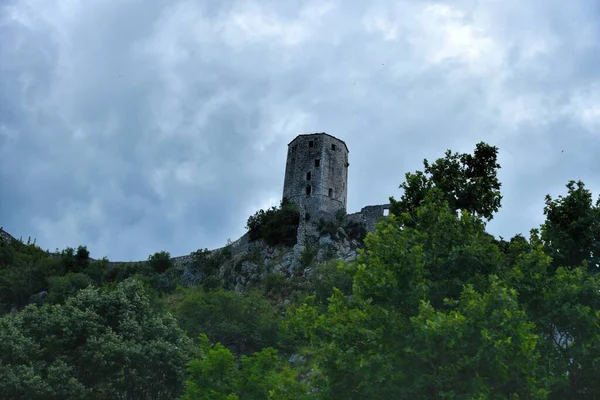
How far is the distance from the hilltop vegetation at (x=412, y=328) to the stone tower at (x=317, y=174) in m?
33.3

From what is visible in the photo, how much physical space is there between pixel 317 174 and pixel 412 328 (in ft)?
157

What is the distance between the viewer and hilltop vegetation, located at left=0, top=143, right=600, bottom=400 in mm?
13078

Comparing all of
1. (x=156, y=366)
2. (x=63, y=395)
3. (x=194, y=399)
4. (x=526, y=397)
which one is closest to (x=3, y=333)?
(x=63, y=395)

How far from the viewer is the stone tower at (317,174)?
60.1m

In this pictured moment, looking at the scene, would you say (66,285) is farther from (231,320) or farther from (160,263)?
(231,320)

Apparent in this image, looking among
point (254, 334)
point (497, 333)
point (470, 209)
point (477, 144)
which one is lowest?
point (497, 333)

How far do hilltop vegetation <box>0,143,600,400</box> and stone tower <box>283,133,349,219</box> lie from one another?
109 feet

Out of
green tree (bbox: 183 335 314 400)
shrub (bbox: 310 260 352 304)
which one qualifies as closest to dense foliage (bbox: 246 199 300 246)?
shrub (bbox: 310 260 352 304)

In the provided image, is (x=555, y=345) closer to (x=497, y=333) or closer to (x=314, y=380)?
(x=497, y=333)

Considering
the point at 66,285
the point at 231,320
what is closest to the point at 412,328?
the point at 231,320

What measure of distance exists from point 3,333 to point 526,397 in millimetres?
19229

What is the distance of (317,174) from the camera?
61531 millimetres

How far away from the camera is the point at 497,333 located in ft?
41.9

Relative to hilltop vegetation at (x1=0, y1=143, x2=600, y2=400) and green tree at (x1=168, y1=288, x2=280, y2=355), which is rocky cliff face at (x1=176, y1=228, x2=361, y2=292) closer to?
green tree at (x1=168, y1=288, x2=280, y2=355)
